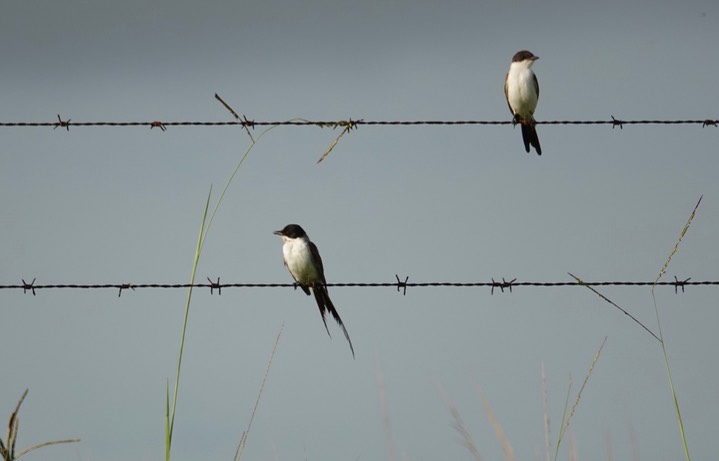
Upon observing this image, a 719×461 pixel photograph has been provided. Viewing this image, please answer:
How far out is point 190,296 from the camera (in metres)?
4.50

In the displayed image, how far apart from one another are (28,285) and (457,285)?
2.17m

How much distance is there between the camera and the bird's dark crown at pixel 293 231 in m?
8.99

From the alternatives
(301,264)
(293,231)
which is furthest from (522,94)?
(301,264)

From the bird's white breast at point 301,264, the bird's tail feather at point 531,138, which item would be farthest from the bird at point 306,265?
the bird's tail feather at point 531,138

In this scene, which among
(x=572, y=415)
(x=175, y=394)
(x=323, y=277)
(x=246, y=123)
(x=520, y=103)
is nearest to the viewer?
(x=175, y=394)

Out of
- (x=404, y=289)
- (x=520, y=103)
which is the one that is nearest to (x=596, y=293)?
(x=404, y=289)

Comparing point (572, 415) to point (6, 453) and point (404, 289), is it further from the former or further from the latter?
point (6, 453)

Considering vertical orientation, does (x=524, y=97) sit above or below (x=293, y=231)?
above

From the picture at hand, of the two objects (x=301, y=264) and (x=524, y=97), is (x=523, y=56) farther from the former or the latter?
(x=301, y=264)

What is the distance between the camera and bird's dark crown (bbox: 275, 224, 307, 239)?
899 cm

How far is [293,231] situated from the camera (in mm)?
9031

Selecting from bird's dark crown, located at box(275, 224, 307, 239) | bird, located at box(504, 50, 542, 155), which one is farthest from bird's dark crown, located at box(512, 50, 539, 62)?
bird's dark crown, located at box(275, 224, 307, 239)

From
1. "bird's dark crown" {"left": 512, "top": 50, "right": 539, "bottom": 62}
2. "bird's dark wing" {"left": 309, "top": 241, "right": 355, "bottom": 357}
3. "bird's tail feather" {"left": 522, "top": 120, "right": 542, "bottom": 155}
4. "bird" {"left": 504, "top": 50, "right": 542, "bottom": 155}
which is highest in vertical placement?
"bird's dark crown" {"left": 512, "top": 50, "right": 539, "bottom": 62}

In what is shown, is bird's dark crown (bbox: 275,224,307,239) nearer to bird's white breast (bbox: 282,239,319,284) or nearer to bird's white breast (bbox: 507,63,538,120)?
bird's white breast (bbox: 282,239,319,284)
